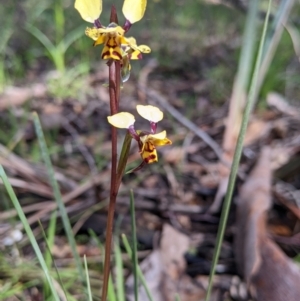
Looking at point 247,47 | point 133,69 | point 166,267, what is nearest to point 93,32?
point 166,267

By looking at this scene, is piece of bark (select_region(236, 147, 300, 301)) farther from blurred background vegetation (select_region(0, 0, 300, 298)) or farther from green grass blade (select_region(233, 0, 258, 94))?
green grass blade (select_region(233, 0, 258, 94))

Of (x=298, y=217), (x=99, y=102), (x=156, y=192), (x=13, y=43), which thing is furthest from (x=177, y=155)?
(x=13, y=43)

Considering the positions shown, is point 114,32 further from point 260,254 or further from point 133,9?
point 260,254

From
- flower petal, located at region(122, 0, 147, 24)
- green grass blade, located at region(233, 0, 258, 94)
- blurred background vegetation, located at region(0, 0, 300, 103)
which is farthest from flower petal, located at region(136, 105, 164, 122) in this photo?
blurred background vegetation, located at region(0, 0, 300, 103)

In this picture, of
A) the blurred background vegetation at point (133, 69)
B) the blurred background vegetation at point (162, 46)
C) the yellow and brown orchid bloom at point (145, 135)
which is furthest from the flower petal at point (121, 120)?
the blurred background vegetation at point (162, 46)

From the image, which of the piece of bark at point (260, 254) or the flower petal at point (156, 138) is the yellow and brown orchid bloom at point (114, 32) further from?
the piece of bark at point (260, 254)

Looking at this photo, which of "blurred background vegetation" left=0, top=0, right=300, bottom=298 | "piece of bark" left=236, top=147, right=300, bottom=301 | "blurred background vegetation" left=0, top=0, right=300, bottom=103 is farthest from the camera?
"blurred background vegetation" left=0, top=0, right=300, bottom=103
